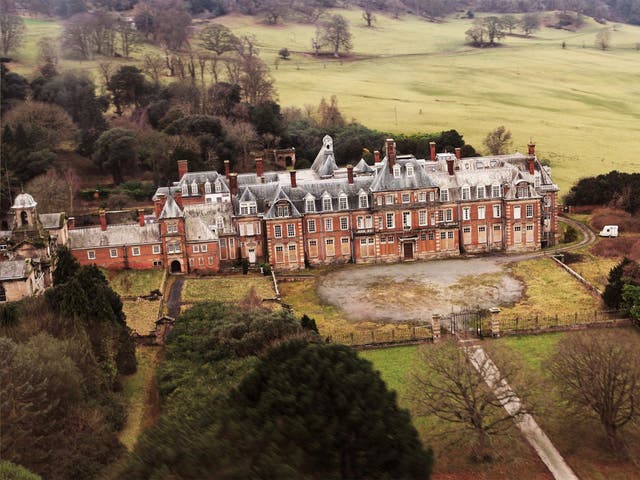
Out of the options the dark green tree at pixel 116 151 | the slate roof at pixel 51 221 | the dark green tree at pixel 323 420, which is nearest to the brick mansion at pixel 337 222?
the slate roof at pixel 51 221

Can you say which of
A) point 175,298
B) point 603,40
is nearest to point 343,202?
point 175,298

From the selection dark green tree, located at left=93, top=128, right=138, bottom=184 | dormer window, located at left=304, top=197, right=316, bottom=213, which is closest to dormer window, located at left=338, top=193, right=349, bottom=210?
dormer window, located at left=304, top=197, right=316, bottom=213

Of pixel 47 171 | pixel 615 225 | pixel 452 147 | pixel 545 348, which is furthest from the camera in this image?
pixel 452 147

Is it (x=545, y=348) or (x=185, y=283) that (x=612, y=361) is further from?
(x=185, y=283)

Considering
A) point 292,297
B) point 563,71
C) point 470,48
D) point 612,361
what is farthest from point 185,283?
point 470,48

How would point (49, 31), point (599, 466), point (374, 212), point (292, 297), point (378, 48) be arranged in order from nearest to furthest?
point (599, 466) < point (292, 297) < point (374, 212) < point (49, 31) < point (378, 48)

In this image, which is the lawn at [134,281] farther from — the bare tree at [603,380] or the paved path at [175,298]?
the bare tree at [603,380]

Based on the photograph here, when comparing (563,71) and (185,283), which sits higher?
(563,71)
